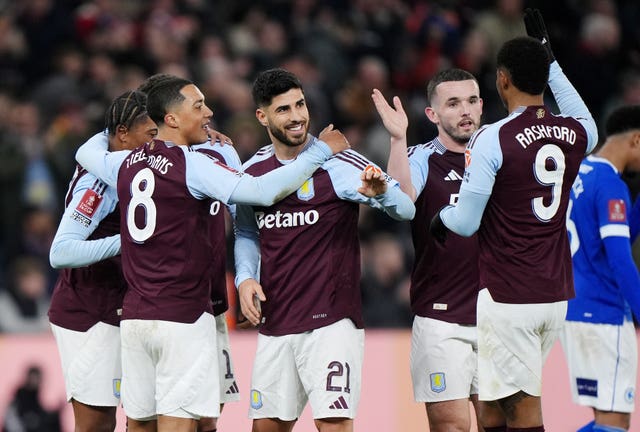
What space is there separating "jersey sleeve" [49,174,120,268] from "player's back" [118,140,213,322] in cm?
32

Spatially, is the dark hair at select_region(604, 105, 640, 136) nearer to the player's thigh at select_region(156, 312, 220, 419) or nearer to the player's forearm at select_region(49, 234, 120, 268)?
the player's thigh at select_region(156, 312, 220, 419)

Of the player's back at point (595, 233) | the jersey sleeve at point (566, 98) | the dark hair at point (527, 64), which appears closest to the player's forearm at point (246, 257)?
the dark hair at point (527, 64)

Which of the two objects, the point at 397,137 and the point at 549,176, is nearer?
the point at 549,176

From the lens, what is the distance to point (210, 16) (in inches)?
522

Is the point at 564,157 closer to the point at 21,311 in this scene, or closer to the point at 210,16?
the point at 21,311

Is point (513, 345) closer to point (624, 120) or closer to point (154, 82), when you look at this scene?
point (624, 120)

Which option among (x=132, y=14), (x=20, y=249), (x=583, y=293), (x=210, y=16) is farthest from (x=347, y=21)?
(x=583, y=293)

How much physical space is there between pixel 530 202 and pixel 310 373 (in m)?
1.37

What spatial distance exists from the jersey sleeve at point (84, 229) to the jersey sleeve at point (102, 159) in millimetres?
105

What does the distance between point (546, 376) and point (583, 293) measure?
148cm

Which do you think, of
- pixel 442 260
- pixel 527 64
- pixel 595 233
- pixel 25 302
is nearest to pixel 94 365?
pixel 442 260

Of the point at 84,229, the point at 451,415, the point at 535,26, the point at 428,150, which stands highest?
the point at 535,26

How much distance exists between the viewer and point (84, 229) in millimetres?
6473

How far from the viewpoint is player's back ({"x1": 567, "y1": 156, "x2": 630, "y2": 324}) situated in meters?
6.95
